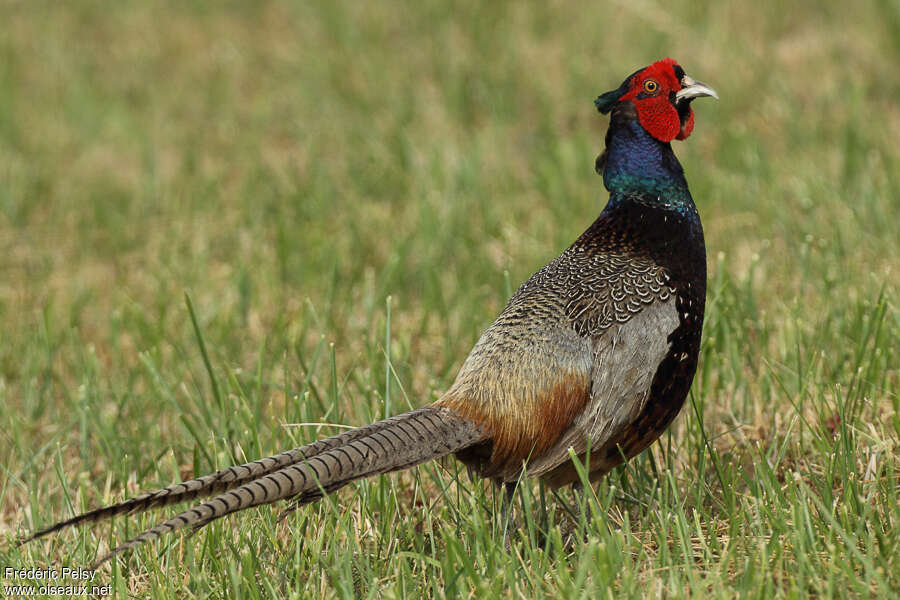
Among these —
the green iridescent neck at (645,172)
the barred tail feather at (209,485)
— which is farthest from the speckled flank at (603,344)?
the barred tail feather at (209,485)

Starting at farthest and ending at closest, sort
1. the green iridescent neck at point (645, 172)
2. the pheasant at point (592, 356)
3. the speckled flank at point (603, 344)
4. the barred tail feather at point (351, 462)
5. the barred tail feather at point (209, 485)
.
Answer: the green iridescent neck at point (645, 172) < the speckled flank at point (603, 344) < the pheasant at point (592, 356) < the barred tail feather at point (351, 462) < the barred tail feather at point (209, 485)

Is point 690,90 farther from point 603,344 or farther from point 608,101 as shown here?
point 603,344

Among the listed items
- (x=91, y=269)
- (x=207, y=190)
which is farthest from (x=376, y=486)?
(x=207, y=190)

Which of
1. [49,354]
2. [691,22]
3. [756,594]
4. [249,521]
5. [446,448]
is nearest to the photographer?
[756,594]

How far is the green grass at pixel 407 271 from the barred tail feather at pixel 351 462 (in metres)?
0.22

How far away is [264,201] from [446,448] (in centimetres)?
424

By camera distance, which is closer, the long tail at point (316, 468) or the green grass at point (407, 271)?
the long tail at point (316, 468)

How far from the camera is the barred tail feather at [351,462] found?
2.70 meters

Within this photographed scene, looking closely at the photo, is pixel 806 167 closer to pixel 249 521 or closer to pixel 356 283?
pixel 356 283

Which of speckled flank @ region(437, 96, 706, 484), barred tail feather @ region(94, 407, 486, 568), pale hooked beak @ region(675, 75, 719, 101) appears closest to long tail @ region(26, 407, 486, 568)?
barred tail feather @ region(94, 407, 486, 568)

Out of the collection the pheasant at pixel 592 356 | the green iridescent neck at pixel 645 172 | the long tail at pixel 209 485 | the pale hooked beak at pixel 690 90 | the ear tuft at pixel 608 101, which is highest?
the pale hooked beak at pixel 690 90

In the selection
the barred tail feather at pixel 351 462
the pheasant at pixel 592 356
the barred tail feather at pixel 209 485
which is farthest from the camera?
the pheasant at pixel 592 356

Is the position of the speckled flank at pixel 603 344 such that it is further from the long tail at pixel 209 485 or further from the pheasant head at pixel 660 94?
the long tail at pixel 209 485

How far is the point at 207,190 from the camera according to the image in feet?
23.9
